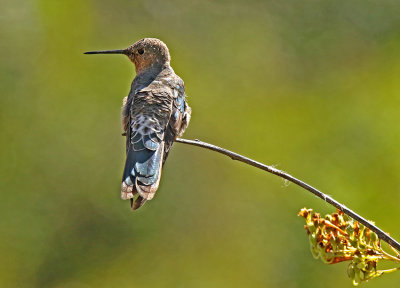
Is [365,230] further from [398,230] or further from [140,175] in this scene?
[398,230]

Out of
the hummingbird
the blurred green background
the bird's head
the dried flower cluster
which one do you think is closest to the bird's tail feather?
the hummingbird

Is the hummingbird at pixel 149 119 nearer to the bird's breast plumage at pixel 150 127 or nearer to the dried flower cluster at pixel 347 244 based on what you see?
the bird's breast plumage at pixel 150 127

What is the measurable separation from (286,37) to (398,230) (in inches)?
172

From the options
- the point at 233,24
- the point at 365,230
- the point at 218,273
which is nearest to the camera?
the point at 365,230

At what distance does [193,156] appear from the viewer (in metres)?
7.67

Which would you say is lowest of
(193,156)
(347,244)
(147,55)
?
(347,244)

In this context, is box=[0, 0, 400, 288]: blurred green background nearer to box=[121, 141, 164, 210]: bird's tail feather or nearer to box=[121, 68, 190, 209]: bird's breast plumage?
box=[121, 68, 190, 209]: bird's breast plumage

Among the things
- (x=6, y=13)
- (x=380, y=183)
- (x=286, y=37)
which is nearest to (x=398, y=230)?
(x=380, y=183)

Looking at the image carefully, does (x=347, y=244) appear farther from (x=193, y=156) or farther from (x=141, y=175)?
(x=193, y=156)

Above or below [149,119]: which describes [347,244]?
below

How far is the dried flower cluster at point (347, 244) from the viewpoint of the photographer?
272 cm

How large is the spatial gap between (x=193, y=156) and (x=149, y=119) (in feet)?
11.3

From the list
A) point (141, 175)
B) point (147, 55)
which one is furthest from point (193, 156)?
point (141, 175)

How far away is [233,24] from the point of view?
10.2 metres
